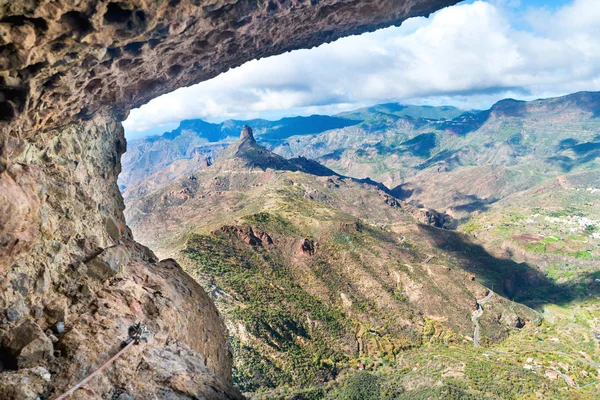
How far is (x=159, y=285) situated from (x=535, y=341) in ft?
349

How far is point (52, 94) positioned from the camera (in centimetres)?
1305

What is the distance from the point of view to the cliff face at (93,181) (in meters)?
11.0

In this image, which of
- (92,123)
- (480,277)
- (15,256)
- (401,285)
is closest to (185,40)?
(92,123)

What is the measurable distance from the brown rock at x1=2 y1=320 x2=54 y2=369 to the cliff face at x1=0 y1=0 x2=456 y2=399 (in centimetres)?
4

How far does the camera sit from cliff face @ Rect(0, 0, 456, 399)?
11008 millimetres

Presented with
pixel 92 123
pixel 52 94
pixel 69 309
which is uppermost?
pixel 52 94

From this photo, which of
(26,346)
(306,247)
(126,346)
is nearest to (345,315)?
(306,247)

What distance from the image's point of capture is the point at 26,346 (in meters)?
11.3

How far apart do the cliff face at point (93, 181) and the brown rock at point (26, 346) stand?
4cm

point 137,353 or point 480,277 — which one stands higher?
point 137,353

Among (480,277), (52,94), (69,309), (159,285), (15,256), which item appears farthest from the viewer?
(480,277)

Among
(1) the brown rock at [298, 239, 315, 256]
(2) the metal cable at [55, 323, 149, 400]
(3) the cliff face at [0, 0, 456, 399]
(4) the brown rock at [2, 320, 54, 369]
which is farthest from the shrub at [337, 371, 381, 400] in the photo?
(4) the brown rock at [2, 320, 54, 369]

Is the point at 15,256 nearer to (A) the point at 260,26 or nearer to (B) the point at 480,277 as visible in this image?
(A) the point at 260,26

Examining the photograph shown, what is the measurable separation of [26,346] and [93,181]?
10.3 metres
